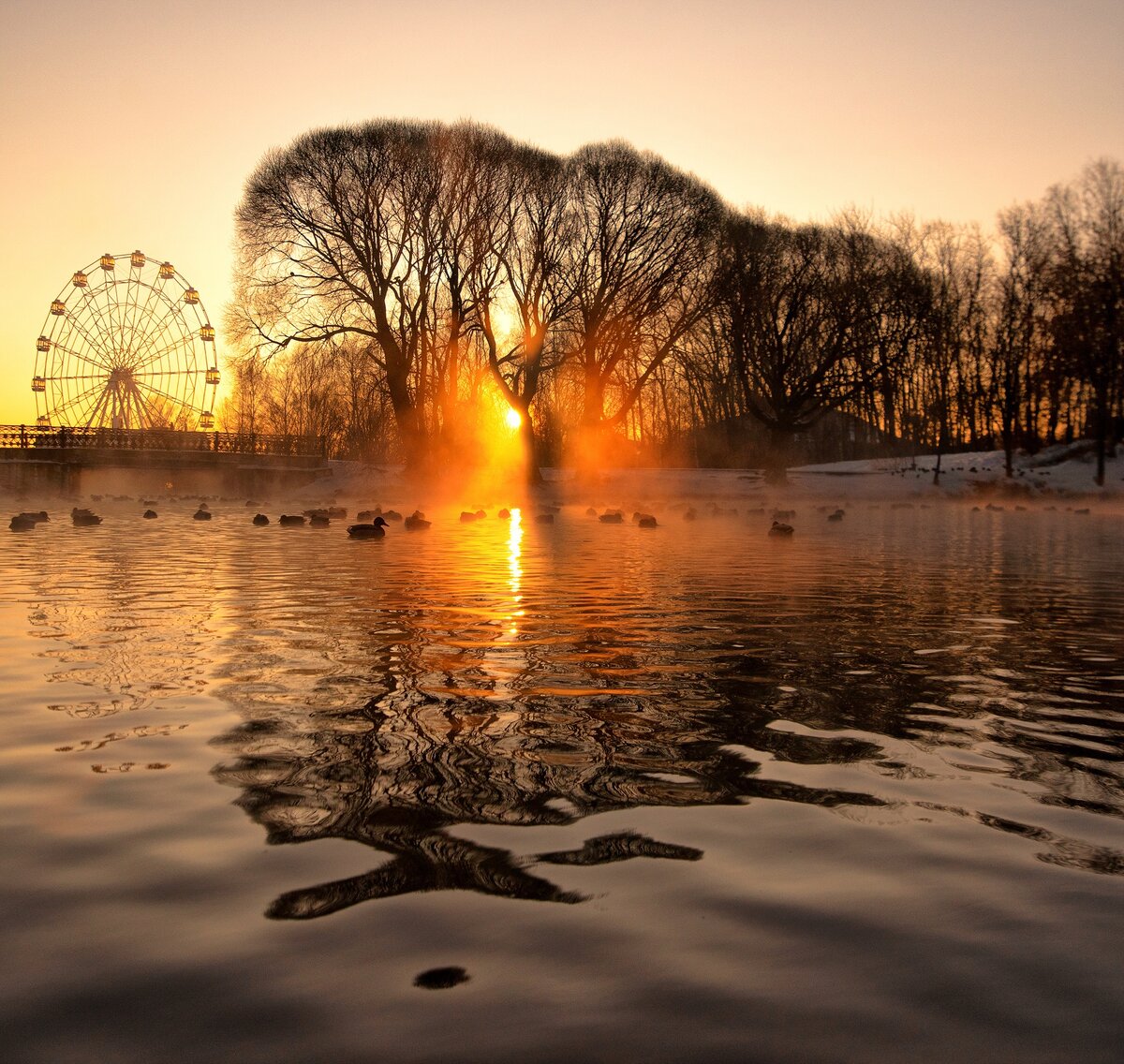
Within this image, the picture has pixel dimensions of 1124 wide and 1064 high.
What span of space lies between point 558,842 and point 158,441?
52.8m

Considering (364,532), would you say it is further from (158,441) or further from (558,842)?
(158,441)

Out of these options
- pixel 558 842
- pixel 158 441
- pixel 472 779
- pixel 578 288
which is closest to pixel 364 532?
pixel 472 779

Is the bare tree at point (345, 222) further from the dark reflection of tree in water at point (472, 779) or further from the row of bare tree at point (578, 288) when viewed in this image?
the dark reflection of tree in water at point (472, 779)

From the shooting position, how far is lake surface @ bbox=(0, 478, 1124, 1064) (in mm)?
1946

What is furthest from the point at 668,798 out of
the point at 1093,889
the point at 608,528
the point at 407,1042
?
the point at 608,528

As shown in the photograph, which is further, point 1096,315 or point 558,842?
point 1096,315

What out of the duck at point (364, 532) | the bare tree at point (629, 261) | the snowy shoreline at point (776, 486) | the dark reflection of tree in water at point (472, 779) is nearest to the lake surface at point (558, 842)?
the dark reflection of tree in water at point (472, 779)

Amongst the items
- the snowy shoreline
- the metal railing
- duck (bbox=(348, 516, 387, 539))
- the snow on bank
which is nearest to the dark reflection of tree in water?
duck (bbox=(348, 516, 387, 539))

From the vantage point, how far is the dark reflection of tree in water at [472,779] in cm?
271

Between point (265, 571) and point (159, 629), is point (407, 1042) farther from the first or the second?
point (265, 571)

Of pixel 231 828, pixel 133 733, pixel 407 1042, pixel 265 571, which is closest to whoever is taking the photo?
pixel 407 1042

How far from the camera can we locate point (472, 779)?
11.4 feet

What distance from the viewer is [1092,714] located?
466 cm

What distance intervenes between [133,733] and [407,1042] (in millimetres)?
2686
